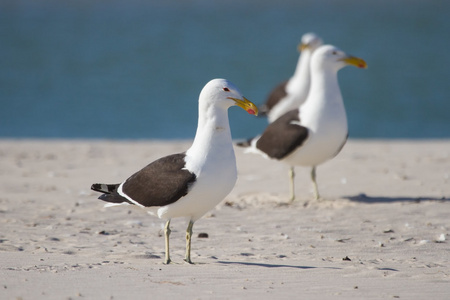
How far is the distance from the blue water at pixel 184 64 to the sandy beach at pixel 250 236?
11.9 m

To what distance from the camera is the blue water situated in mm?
27172

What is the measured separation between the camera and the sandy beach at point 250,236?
19.5 feet

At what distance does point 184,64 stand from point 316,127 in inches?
1429

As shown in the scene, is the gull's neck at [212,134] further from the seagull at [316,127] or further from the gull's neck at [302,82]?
the gull's neck at [302,82]

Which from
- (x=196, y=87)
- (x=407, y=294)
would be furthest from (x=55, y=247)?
(x=196, y=87)

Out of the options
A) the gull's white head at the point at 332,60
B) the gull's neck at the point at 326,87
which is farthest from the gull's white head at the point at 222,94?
the gull's white head at the point at 332,60

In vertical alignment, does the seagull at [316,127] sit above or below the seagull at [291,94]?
below

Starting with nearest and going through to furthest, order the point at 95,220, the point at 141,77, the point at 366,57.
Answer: the point at 95,220 < the point at 141,77 < the point at 366,57

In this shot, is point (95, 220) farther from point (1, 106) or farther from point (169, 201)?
point (1, 106)

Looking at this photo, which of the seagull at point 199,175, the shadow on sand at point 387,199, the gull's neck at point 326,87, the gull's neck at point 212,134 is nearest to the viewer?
the seagull at point 199,175

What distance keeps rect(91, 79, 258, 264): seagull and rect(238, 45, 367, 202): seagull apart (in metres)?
2.73

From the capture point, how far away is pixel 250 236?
26.3 ft

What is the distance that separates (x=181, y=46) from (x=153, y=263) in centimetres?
4766

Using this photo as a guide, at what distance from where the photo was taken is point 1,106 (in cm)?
3006
